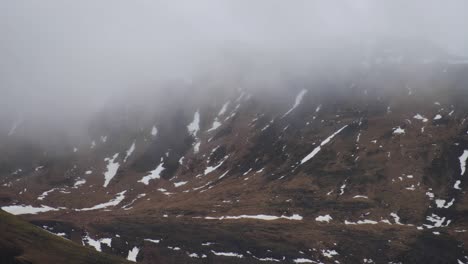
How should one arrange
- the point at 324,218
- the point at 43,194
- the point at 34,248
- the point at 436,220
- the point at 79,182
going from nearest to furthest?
the point at 34,248 < the point at 436,220 < the point at 324,218 < the point at 43,194 < the point at 79,182

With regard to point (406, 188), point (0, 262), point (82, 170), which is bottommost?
point (0, 262)

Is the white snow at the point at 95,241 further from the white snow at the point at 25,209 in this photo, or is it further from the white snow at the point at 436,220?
the white snow at the point at 436,220

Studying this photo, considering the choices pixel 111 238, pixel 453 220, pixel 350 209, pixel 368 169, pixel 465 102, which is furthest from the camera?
pixel 465 102

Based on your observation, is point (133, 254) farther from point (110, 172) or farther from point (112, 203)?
point (110, 172)

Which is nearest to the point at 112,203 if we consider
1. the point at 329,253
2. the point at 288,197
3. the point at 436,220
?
the point at 288,197

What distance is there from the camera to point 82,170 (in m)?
196

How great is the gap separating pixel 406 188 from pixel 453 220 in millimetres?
20265

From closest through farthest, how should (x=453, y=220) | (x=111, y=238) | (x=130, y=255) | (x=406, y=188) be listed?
(x=130, y=255) → (x=111, y=238) → (x=453, y=220) → (x=406, y=188)

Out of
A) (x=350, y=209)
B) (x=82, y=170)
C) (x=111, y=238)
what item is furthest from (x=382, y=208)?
(x=82, y=170)

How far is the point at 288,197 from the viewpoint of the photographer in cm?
14662

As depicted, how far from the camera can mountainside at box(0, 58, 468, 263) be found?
105 metres

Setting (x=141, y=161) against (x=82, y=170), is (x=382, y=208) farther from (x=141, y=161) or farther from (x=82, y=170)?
(x=82, y=170)

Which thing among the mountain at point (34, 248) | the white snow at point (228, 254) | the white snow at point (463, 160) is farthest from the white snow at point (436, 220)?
the mountain at point (34, 248)

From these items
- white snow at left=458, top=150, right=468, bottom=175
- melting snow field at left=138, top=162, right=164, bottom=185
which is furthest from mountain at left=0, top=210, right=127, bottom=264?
white snow at left=458, top=150, right=468, bottom=175
